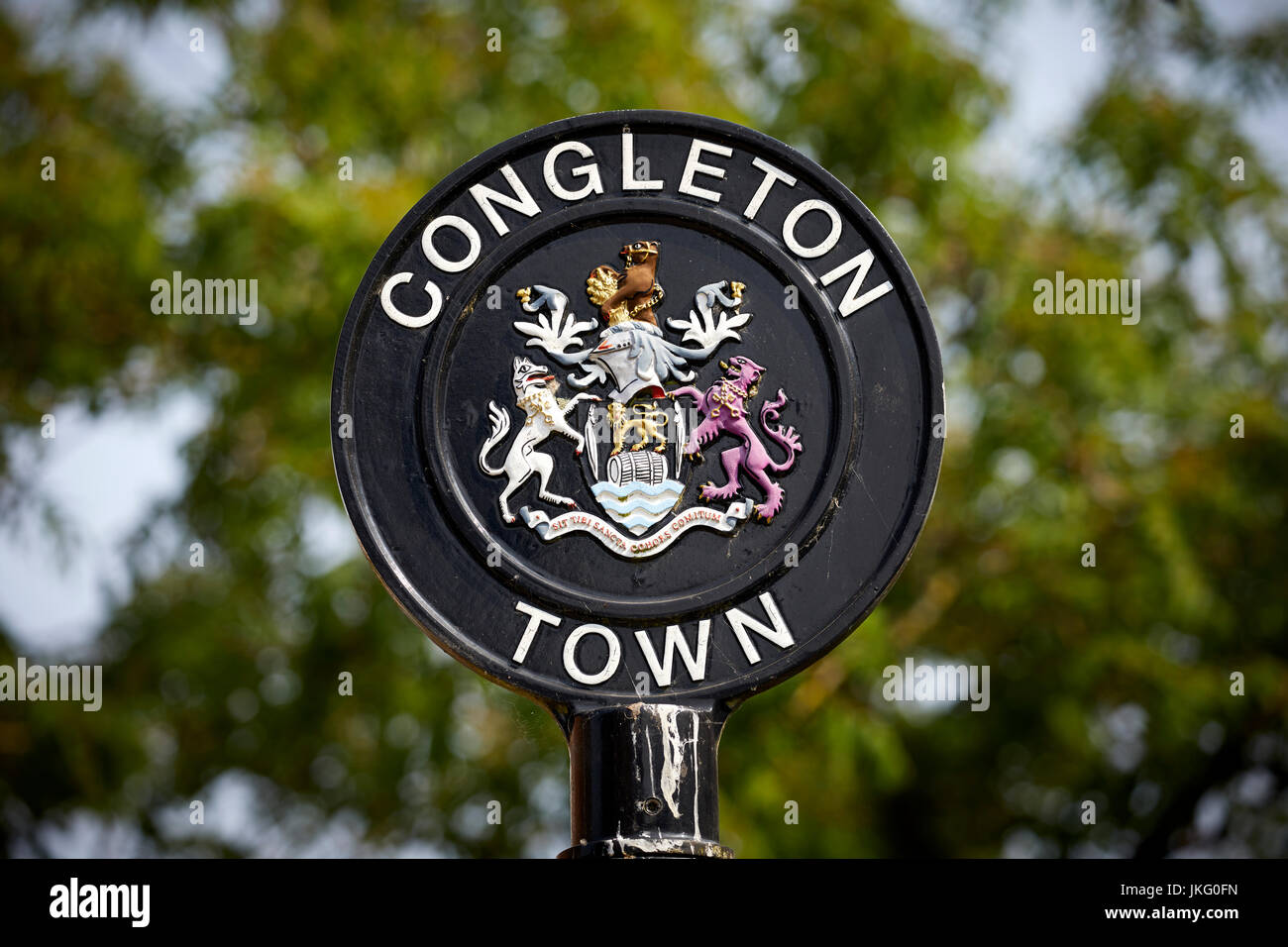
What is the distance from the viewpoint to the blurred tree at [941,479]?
9.03m

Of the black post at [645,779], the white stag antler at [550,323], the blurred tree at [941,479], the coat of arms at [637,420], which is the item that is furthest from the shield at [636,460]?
the blurred tree at [941,479]

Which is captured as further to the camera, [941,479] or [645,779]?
[941,479]

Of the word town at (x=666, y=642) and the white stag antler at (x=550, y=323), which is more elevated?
the white stag antler at (x=550, y=323)

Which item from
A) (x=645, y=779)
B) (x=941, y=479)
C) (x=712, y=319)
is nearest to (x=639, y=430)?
(x=712, y=319)

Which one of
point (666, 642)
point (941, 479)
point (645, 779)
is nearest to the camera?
point (645, 779)

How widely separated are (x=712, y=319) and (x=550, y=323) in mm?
386

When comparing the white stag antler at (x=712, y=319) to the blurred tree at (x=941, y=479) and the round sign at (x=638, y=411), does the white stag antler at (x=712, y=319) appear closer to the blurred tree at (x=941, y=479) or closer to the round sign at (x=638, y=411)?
the round sign at (x=638, y=411)

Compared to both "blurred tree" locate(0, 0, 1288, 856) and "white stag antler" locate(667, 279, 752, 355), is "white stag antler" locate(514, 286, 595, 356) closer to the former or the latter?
"white stag antler" locate(667, 279, 752, 355)

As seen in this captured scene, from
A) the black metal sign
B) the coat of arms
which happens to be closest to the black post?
the black metal sign

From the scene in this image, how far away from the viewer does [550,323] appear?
3449mm

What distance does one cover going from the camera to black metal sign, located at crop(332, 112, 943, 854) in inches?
128

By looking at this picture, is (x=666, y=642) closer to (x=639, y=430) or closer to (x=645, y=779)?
(x=645, y=779)

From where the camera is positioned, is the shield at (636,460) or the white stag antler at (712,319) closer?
the shield at (636,460)
